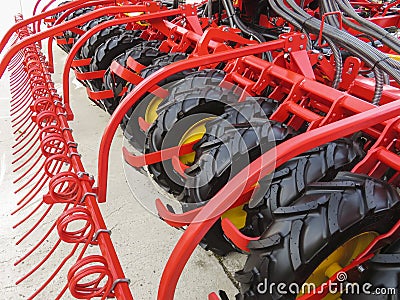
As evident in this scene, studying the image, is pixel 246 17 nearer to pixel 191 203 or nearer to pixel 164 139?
pixel 164 139

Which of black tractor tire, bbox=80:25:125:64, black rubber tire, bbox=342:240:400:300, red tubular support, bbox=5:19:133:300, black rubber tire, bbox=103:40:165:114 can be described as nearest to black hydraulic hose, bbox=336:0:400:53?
black rubber tire, bbox=103:40:165:114

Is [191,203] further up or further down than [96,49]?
further down

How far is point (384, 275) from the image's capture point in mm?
914

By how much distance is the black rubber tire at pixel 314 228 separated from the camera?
901 mm

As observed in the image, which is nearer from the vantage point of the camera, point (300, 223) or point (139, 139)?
point (300, 223)

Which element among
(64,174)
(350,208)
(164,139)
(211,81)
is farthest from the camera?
(211,81)

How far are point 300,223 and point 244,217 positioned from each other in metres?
0.58

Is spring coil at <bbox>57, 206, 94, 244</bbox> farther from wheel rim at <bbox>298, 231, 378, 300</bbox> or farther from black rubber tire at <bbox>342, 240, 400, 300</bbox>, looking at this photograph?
black rubber tire at <bbox>342, 240, 400, 300</bbox>

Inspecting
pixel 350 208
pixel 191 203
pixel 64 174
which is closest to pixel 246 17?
pixel 191 203

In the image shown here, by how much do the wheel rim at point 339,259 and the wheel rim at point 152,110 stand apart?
4.01 feet

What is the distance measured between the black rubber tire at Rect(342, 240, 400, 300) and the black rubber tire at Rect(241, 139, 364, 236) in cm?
29

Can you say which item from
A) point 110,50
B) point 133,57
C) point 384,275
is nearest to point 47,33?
point 133,57

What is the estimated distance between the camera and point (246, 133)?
1.41 m

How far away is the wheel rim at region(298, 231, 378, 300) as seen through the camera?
3.33 ft
